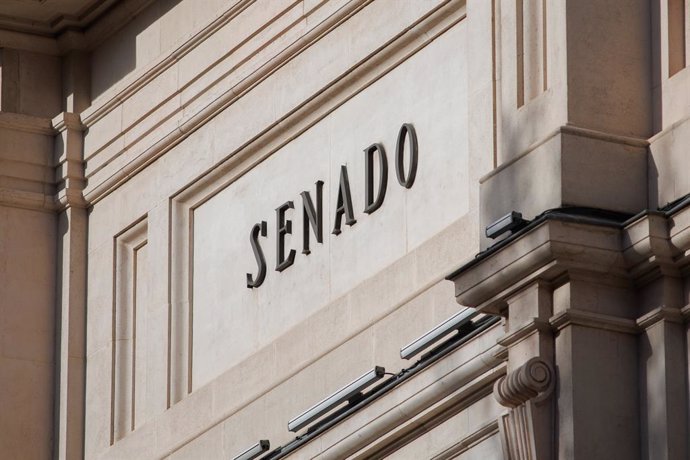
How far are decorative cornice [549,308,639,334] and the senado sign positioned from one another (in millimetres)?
4132

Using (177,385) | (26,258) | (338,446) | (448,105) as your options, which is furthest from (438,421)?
(26,258)

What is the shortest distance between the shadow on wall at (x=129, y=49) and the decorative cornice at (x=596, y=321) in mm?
8726

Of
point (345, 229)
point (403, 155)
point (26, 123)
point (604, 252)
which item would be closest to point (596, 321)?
→ point (604, 252)

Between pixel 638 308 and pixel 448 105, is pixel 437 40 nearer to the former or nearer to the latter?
pixel 448 105

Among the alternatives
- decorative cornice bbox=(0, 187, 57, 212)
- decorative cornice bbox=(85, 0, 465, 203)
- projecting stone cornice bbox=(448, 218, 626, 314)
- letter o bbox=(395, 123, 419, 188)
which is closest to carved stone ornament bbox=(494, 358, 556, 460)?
projecting stone cornice bbox=(448, 218, 626, 314)

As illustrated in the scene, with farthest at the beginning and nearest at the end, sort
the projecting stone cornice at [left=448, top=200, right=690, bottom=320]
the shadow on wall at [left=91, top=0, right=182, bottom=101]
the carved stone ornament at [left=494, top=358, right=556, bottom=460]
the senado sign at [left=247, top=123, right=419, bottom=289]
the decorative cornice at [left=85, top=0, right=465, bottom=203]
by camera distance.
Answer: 1. the shadow on wall at [left=91, top=0, right=182, bottom=101]
2. the decorative cornice at [left=85, top=0, right=465, bottom=203]
3. the senado sign at [left=247, top=123, right=419, bottom=289]
4. the carved stone ornament at [left=494, top=358, right=556, bottom=460]
5. the projecting stone cornice at [left=448, top=200, right=690, bottom=320]

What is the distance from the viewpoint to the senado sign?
69.9 feet

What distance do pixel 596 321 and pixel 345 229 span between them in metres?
4.99

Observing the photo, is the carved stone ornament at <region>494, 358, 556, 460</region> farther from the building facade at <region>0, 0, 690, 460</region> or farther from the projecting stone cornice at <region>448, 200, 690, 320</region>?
the projecting stone cornice at <region>448, 200, 690, 320</region>

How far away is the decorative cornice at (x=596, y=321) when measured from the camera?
56.4 ft

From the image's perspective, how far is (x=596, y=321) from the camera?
679 inches

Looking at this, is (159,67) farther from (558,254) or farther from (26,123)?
(558,254)

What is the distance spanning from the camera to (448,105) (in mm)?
20953

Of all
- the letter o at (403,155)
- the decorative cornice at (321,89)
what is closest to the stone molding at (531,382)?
the letter o at (403,155)
